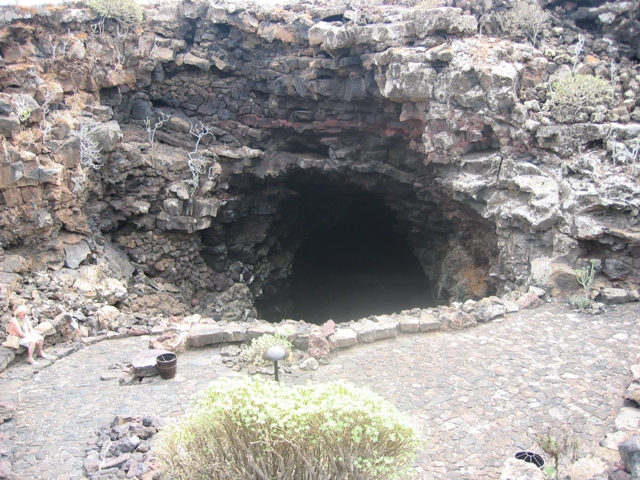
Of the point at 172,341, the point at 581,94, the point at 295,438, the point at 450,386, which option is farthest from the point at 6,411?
→ the point at 581,94

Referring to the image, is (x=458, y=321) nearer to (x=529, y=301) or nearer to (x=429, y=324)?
(x=429, y=324)

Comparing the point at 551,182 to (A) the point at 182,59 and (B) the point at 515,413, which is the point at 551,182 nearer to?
(B) the point at 515,413

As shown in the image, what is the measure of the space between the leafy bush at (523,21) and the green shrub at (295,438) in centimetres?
1083

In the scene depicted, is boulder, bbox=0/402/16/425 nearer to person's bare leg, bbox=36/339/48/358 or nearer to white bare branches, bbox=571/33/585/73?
person's bare leg, bbox=36/339/48/358

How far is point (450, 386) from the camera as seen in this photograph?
700 centimetres

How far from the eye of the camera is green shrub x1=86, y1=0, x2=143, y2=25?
1290 cm

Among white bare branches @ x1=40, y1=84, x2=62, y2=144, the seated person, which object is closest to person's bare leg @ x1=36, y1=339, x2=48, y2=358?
the seated person

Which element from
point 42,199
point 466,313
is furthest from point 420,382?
point 42,199

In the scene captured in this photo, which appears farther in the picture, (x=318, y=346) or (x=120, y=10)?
(x=120, y=10)

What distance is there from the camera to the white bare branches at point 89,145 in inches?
438

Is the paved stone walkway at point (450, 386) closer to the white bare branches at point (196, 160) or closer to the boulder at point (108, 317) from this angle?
the boulder at point (108, 317)

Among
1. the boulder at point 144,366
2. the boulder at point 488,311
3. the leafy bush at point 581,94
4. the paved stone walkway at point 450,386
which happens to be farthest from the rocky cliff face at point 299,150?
the boulder at point 144,366

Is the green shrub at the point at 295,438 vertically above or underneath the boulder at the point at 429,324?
above

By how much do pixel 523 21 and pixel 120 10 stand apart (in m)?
10.1
